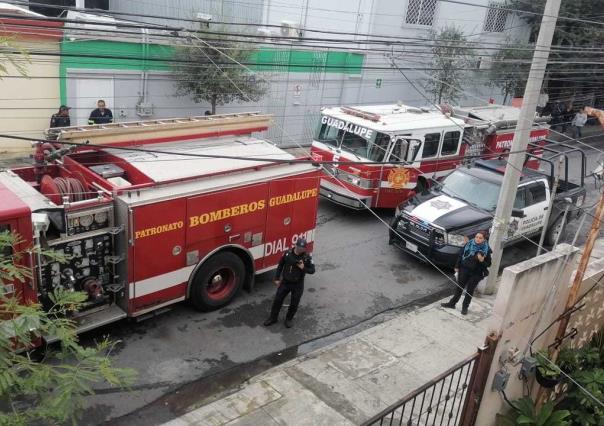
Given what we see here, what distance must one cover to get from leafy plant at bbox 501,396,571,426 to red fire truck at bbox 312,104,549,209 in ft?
21.0

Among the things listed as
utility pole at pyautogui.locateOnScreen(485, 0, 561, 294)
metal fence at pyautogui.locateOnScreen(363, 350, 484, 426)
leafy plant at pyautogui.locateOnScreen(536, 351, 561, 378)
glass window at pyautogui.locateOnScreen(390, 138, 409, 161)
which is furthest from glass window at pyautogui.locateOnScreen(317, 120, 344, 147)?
leafy plant at pyautogui.locateOnScreen(536, 351, 561, 378)

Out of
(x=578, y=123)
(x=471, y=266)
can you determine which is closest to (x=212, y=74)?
(x=471, y=266)

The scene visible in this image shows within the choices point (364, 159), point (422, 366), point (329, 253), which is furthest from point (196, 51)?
point (422, 366)

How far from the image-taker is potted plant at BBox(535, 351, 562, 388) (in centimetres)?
603

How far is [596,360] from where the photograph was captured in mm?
7043

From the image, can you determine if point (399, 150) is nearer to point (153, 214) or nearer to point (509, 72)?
point (153, 214)

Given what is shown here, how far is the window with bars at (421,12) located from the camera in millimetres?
21841

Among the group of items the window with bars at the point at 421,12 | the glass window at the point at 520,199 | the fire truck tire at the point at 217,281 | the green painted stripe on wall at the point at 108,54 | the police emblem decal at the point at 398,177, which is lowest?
the fire truck tire at the point at 217,281

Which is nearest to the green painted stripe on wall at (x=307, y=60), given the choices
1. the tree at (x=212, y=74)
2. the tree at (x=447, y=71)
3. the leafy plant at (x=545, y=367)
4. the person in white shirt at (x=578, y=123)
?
the tree at (x=212, y=74)

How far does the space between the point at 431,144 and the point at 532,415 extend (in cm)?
870

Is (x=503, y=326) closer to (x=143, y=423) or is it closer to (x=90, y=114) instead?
(x=143, y=423)

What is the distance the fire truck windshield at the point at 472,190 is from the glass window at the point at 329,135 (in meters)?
2.81

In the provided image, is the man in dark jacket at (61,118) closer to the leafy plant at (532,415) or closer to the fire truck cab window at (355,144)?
the fire truck cab window at (355,144)

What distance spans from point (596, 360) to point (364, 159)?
22.7 ft
